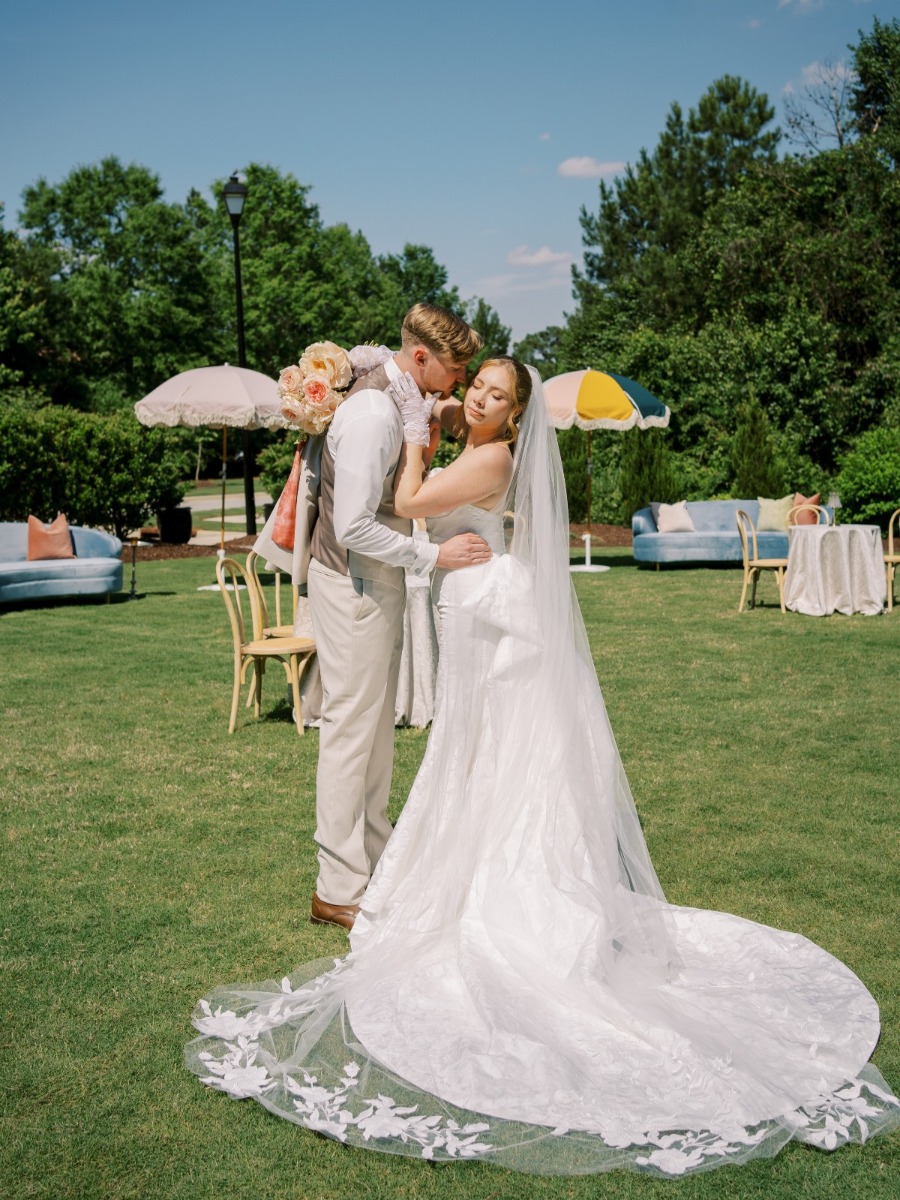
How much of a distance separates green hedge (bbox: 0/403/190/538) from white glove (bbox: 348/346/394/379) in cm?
1486

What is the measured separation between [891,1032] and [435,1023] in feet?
4.33

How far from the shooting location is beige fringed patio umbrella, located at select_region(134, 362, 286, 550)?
1291cm

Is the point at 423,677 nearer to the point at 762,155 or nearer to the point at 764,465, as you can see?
the point at 764,465

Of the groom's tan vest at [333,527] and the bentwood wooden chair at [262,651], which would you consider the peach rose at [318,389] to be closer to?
the groom's tan vest at [333,527]

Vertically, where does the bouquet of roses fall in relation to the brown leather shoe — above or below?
above

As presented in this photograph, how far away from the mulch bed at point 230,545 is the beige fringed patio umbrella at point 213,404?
16.2 feet

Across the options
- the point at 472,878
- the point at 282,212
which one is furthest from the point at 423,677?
the point at 282,212

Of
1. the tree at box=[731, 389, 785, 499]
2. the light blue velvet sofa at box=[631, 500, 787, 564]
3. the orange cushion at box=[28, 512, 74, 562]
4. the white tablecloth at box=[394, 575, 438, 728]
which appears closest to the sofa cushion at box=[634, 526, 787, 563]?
the light blue velvet sofa at box=[631, 500, 787, 564]

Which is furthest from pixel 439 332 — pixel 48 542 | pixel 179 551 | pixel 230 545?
pixel 179 551

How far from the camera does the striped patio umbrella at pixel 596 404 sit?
1494 centimetres

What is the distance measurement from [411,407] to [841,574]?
9158 mm

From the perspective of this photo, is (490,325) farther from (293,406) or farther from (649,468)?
(293,406)

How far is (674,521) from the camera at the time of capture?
55.7 feet

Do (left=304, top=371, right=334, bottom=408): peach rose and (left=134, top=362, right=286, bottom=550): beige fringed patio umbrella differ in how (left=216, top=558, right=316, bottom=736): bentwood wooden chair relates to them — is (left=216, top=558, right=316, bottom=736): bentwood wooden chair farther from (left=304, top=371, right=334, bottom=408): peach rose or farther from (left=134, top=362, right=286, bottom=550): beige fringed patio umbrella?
(left=134, top=362, right=286, bottom=550): beige fringed patio umbrella
